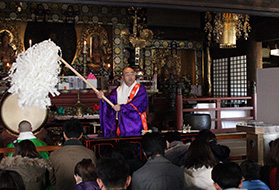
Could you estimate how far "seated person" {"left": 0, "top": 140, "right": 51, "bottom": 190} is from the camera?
292cm

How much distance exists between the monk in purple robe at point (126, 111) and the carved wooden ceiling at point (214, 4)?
218 cm

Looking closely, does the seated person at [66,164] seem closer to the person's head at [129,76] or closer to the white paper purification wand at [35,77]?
the white paper purification wand at [35,77]

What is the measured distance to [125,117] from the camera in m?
5.76

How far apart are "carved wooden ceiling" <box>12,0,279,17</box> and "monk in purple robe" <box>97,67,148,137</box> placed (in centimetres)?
218

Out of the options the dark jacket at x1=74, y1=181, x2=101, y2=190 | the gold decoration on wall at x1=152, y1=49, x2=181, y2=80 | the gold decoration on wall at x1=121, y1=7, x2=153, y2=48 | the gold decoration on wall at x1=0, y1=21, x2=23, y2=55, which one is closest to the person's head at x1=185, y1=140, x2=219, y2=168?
the dark jacket at x1=74, y1=181, x2=101, y2=190

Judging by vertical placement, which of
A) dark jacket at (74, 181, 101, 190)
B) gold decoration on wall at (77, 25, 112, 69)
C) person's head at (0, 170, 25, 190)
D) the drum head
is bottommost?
dark jacket at (74, 181, 101, 190)

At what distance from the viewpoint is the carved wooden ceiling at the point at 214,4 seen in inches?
149

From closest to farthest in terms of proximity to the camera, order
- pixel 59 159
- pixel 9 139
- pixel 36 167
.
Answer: pixel 36 167, pixel 59 159, pixel 9 139

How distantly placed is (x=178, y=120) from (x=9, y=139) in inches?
180

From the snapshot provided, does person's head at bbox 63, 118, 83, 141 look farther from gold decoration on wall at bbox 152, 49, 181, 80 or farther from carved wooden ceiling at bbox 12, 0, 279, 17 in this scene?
gold decoration on wall at bbox 152, 49, 181, 80

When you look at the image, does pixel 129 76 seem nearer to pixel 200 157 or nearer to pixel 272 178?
pixel 200 157

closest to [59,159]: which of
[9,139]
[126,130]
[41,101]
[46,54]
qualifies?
[41,101]

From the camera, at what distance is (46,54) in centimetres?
295

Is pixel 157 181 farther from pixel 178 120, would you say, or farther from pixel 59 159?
pixel 178 120
